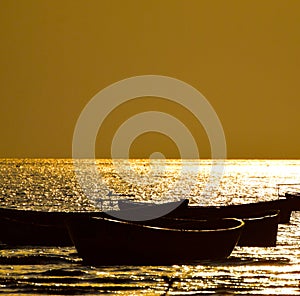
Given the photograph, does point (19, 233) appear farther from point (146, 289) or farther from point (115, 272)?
point (146, 289)

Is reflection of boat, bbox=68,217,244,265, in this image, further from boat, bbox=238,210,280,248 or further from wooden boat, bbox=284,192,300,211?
wooden boat, bbox=284,192,300,211

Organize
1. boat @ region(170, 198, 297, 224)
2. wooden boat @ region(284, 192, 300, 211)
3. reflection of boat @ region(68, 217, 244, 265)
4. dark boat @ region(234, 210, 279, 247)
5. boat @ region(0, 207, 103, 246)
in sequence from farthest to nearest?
wooden boat @ region(284, 192, 300, 211), boat @ region(170, 198, 297, 224), dark boat @ region(234, 210, 279, 247), boat @ region(0, 207, 103, 246), reflection of boat @ region(68, 217, 244, 265)

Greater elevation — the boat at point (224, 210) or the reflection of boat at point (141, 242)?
the boat at point (224, 210)

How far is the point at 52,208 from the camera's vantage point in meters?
Answer: 93.6

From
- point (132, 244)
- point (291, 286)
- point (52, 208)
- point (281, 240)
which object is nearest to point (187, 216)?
point (281, 240)

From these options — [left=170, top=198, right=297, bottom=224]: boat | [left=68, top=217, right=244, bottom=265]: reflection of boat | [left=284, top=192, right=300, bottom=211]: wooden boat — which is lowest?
[left=68, top=217, right=244, bottom=265]: reflection of boat

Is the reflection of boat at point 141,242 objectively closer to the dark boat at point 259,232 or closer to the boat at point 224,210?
the dark boat at point 259,232

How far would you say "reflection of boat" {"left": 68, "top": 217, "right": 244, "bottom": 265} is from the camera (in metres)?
40.1

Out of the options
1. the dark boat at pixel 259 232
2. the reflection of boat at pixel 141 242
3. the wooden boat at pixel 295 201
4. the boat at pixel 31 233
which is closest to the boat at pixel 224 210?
the wooden boat at pixel 295 201

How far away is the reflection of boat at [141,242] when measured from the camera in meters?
40.1

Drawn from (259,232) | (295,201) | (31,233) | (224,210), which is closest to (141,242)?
(31,233)

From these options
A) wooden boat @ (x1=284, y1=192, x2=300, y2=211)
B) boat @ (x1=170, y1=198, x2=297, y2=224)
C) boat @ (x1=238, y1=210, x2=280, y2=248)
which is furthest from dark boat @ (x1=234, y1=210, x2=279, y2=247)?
wooden boat @ (x1=284, y1=192, x2=300, y2=211)

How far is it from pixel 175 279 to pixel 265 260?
8371 mm

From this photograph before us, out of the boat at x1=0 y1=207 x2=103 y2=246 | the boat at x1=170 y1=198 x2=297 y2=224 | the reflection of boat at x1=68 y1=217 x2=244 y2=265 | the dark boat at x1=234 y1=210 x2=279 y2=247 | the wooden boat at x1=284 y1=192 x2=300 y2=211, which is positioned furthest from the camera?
the wooden boat at x1=284 y1=192 x2=300 y2=211
